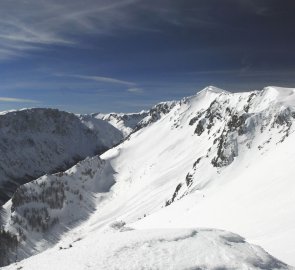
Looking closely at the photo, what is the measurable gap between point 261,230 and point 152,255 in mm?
16664

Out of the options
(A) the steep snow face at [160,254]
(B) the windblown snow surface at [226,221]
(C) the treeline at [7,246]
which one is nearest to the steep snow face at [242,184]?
(B) the windblown snow surface at [226,221]

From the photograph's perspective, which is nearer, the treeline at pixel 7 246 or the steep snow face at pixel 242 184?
the steep snow face at pixel 242 184

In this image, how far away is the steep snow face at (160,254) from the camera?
848 inches

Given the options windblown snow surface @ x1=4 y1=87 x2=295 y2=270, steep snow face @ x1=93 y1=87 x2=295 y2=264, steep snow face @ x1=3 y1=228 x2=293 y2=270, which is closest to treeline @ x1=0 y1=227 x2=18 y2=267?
steep snow face @ x1=93 y1=87 x2=295 y2=264

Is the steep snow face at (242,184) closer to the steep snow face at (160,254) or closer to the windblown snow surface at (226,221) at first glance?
the windblown snow surface at (226,221)

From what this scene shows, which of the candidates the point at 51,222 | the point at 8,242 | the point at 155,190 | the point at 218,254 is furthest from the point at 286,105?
the point at 51,222

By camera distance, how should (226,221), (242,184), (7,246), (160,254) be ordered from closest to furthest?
1. (160,254)
2. (226,221)
3. (242,184)
4. (7,246)

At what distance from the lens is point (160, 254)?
22.5m

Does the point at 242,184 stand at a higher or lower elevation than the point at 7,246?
higher

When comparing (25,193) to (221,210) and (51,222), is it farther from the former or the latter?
(221,210)

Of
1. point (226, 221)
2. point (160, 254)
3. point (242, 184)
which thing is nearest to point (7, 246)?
point (242, 184)

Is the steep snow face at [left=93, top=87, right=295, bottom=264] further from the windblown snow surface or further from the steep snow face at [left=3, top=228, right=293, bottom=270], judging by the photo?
the steep snow face at [left=3, top=228, right=293, bottom=270]

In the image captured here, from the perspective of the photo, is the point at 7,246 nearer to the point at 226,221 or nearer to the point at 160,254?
the point at 226,221

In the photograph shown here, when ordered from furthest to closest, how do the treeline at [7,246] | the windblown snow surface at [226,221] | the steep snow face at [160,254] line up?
the treeline at [7,246]
the windblown snow surface at [226,221]
the steep snow face at [160,254]
